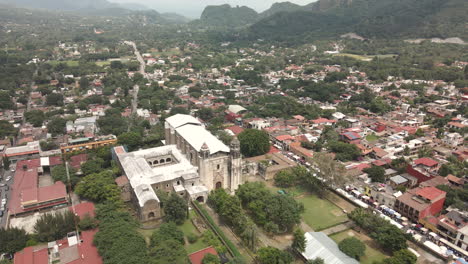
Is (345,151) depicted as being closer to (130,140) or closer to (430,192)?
(430,192)

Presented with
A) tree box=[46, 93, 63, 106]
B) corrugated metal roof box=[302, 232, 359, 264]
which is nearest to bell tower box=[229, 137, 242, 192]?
corrugated metal roof box=[302, 232, 359, 264]

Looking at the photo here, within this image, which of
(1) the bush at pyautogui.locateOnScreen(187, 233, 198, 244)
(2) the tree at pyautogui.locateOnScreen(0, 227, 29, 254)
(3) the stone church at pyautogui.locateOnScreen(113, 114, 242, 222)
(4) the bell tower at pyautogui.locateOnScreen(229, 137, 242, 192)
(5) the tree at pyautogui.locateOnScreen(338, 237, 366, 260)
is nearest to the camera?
(5) the tree at pyautogui.locateOnScreen(338, 237, 366, 260)

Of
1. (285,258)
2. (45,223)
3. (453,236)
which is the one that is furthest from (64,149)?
(453,236)

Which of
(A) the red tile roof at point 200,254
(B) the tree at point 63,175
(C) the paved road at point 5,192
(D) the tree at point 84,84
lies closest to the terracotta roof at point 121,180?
(B) the tree at point 63,175

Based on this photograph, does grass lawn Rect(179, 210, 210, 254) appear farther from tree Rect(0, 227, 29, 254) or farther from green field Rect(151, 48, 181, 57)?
green field Rect(151, 48, 181, 57)

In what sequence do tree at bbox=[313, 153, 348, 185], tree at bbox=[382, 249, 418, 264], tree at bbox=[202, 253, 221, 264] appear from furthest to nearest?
tree at bbox=[313, 153, 348, 185] → tree at bbox=[202, 253, 221, 264] → tree at bbox=[382, 249, 418, 264]

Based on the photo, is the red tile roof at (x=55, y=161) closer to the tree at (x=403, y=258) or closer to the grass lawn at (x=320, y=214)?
the grass lawn at (x=320, y=214)

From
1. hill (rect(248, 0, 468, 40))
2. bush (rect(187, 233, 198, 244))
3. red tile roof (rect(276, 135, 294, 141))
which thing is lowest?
bush (rect(187, 233, 198, 244))
